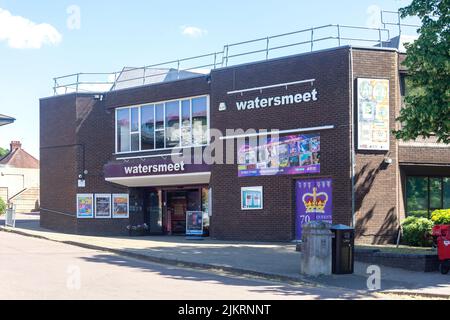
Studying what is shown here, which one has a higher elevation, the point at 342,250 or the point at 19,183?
the point at 19,183

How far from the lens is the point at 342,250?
14.4 metres

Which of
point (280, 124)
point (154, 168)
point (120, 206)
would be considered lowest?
point (120, 206)

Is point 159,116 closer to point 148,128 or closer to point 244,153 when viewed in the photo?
point 148,128

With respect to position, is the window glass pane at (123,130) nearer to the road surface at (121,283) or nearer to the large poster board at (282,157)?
the large poster board at (282,157)

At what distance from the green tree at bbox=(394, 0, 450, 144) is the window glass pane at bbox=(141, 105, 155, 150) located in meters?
13.2

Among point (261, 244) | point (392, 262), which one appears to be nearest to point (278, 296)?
point (392, 262)

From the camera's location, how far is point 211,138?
78.7ft

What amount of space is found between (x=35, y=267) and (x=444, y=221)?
1288cm

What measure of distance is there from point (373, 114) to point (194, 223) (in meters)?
8.79

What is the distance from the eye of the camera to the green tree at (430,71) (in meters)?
14.2

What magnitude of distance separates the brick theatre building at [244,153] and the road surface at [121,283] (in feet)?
23.5

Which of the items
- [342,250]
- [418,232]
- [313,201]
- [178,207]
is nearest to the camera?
[342,250]

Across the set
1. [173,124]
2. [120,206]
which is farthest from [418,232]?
[120,206]

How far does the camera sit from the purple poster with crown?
21.2 metres
